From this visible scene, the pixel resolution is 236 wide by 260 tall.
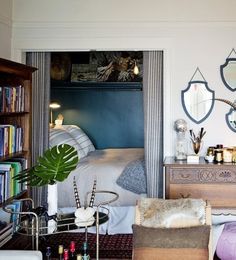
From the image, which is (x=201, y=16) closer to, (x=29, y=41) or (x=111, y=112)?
(x=29, y=41)

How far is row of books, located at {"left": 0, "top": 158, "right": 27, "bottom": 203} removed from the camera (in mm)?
3596

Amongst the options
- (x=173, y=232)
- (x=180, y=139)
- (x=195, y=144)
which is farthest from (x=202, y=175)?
(x=173, y=232)

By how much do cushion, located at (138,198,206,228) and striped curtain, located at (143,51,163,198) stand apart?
207cm

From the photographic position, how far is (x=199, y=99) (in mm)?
4387

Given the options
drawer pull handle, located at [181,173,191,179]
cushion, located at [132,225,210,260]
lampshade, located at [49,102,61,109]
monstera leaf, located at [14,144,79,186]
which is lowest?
cushion, located at [132,225,210,260]

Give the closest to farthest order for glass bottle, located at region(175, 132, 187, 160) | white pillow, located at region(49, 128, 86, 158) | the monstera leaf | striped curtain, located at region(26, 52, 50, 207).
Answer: the monstera leaf, glass bottle, located at region(175, 132, 187, 160), striped curtain, located at region(26, 52, 50, 207), white pillow, located at region(49, 128, 86, 158)

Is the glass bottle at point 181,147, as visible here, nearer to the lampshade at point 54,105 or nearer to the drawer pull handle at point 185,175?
the drawer pull handle at point 185,175

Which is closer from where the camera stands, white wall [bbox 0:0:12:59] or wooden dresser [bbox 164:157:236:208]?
wooden dresser [bbox 164:157:236:208]

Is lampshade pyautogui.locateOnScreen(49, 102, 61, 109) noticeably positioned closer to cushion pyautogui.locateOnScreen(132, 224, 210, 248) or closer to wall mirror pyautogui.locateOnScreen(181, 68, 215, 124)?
wall mirror pyautogui.locateOnScreen(181, 68, 215, 124)

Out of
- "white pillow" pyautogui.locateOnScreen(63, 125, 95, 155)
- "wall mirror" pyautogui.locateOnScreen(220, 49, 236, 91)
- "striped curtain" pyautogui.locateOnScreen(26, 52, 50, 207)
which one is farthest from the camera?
"white pillow" pyautogui.locateOnScreen(63, 125, 95, 155)

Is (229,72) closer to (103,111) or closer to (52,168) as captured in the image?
(52,168)

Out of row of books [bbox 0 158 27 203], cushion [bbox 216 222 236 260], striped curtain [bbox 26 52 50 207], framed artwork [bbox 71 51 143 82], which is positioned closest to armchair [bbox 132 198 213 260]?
cushion [bbox 216 222 236 260]

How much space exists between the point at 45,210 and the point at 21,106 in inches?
62.9

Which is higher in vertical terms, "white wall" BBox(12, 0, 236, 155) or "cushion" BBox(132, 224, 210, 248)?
"white wall" BBox(12, 0, 236, 155)
